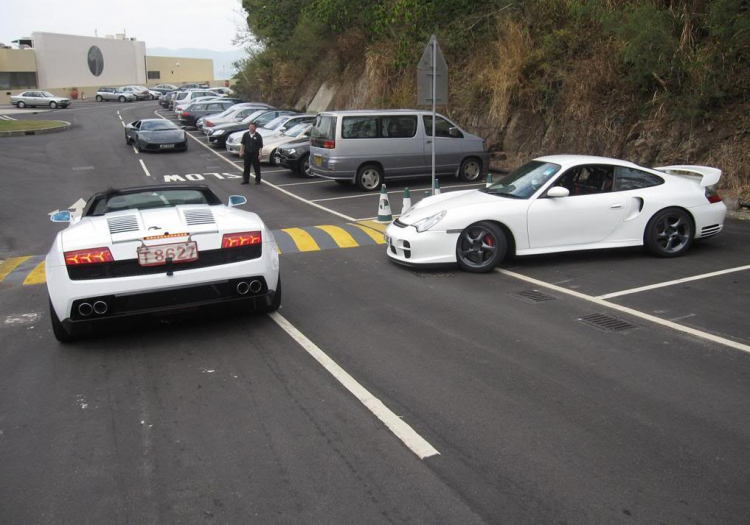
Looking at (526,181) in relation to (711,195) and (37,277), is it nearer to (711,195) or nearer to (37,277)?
(711,195)

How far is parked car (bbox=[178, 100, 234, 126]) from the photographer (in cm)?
3729

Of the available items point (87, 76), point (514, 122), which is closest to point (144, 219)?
point (514, 122)

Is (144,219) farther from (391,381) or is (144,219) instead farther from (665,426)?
(665,426)

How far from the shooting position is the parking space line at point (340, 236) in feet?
35.2

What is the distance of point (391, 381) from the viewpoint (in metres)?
5.17

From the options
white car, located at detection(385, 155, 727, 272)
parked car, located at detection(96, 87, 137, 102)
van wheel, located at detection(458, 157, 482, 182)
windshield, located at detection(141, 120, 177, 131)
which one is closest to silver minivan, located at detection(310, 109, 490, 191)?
van wheel, located at detection(458, 157, 482, 182)

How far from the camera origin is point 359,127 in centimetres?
1636

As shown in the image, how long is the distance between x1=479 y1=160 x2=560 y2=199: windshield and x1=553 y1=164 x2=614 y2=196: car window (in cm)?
23

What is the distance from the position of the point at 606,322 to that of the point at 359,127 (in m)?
10.9

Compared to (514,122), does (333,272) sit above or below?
below

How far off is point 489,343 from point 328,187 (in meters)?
12.4

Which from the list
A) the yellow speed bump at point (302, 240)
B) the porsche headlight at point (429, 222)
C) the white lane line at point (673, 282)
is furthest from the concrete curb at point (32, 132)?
the white lane line at point (673, 282)

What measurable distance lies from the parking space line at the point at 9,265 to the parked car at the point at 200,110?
28015 millimetres

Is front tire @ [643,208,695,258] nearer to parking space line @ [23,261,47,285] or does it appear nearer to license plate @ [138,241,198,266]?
license plate @ [138,241,198,266]
